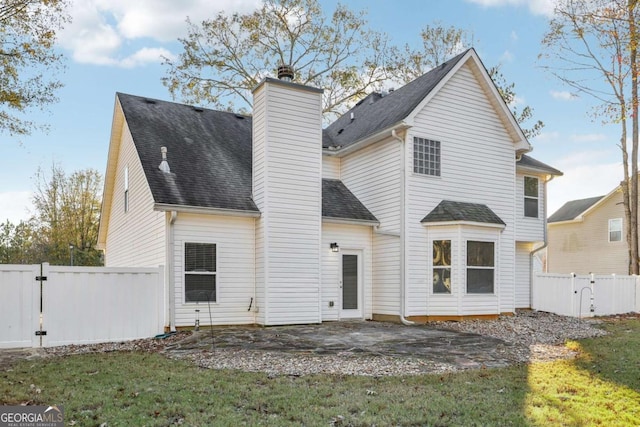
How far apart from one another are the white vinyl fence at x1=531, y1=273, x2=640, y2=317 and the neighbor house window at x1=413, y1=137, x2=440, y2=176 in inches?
258

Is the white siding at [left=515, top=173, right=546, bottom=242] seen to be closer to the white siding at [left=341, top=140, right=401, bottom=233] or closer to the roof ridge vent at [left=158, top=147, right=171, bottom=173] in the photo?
the white siding at [left=341, top=140, right=401, bottom=233]

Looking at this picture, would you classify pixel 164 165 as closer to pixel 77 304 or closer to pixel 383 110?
pixel 77 304

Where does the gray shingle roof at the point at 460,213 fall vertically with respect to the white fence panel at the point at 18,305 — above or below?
above

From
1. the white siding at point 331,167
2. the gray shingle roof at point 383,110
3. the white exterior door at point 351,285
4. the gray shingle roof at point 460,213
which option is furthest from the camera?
the white siding at point 331,167

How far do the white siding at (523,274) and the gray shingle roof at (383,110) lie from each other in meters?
6.42

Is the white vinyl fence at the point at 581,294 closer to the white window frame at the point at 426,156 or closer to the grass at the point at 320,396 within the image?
the white window frame at the point at 426,156

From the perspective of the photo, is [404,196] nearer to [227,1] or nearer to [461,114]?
[461,114]

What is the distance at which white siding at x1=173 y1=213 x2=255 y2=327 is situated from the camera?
38.4ft

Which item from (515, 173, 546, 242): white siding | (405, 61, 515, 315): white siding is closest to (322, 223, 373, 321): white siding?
(405, 61, 515, 315): white siding

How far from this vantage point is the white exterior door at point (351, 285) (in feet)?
45.8

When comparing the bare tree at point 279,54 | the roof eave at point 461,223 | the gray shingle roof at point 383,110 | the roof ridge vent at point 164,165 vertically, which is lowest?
the roof eave at point 461,223

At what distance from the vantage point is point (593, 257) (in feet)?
89.5

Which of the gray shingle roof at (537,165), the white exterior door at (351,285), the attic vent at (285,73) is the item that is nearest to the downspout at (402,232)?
the white exterior door at (351,285)

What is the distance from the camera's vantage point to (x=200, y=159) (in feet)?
44.8
